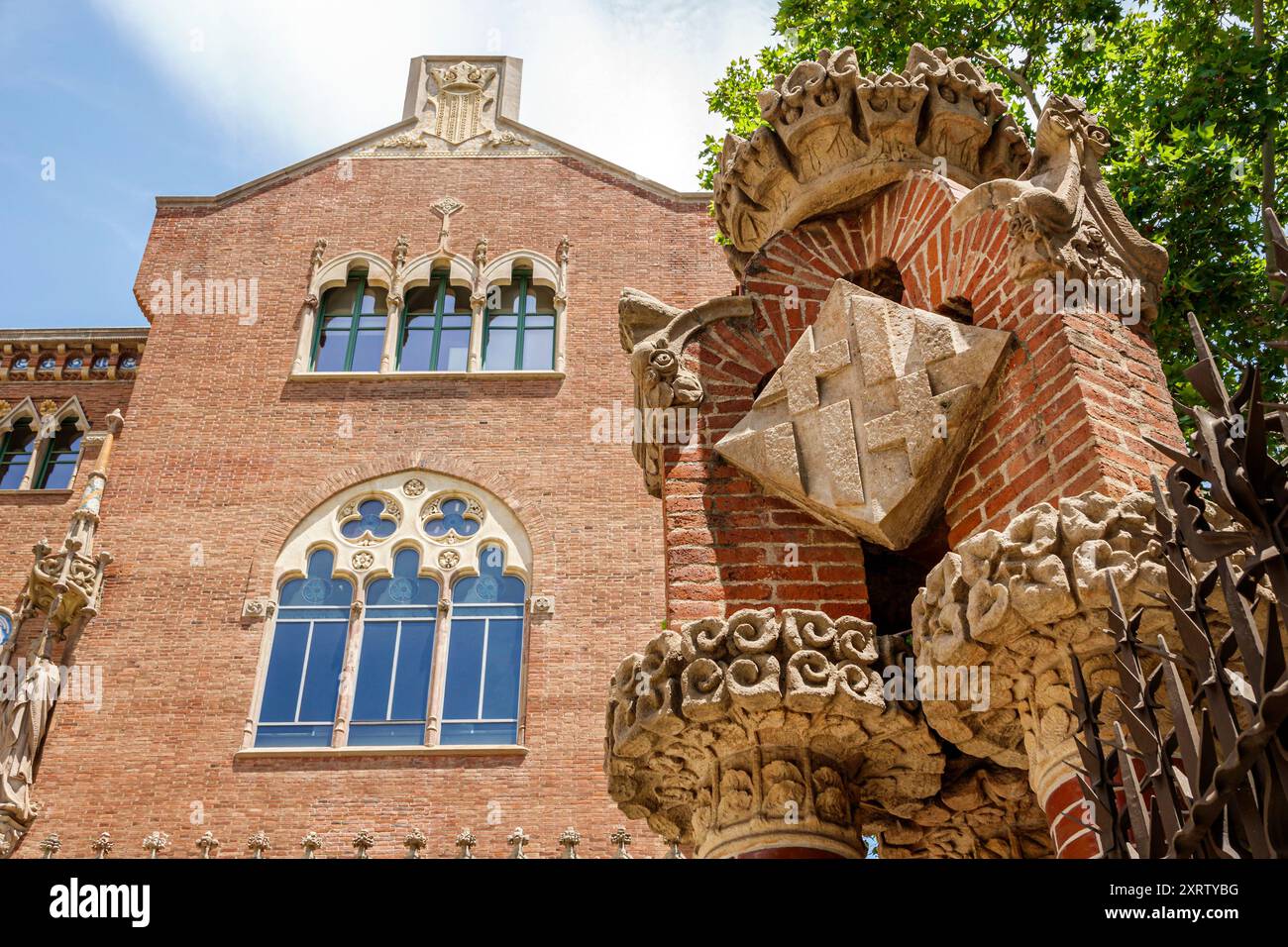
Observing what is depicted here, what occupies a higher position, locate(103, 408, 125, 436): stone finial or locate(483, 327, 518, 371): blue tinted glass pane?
locate(483, 327, 518, 371): blue tinted glass pane

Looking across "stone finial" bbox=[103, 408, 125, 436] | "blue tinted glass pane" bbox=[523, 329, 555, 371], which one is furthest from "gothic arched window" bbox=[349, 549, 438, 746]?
"stone finial" bbox=[103, 408, 125, 436]

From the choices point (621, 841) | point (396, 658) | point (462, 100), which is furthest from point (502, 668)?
point (462, 100)

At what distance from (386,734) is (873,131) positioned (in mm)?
11813

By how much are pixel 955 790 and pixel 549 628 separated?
12121 millimetres

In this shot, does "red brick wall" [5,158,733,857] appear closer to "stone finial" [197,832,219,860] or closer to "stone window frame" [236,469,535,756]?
"stone window frame" [236,469,535,756]

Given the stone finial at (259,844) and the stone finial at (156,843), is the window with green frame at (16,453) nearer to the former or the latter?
the stone finial at (156,843)

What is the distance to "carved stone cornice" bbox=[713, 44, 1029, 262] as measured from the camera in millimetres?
5469

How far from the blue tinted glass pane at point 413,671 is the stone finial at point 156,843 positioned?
9.44 ft

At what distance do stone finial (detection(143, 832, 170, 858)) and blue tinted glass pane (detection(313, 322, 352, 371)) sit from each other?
792cm

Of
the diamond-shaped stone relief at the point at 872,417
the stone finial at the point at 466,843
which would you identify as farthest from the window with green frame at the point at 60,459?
the diamond-shaped stone relief at the point at 872,417

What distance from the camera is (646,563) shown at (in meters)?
16.7
